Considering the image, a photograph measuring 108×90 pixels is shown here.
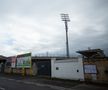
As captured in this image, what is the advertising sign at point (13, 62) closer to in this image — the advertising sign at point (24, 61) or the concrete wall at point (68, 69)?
the advertising sign at point (24, 61)

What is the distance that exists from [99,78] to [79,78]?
283cm

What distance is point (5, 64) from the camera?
40094 mm

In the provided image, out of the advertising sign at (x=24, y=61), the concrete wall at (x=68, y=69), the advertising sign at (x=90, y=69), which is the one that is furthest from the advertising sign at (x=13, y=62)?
the advertising sign at (x=90, y=69)

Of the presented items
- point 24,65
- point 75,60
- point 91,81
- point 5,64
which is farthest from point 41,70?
point 5,64

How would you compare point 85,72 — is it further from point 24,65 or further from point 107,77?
point 24,65

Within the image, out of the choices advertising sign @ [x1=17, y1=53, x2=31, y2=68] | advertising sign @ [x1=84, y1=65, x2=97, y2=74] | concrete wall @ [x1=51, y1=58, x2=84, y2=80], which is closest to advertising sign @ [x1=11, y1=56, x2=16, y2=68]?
advertising sign @ [x1=17, y1=53, x2=31, y2=68]

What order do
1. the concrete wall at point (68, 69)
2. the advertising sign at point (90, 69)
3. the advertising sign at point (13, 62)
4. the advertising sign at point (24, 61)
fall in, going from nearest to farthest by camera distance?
the advertising sign at point (90, 69) < the concrete wall at point (68, 69) < the advertising sign at point (24, 61) < the advertising sign at point (13, 62)

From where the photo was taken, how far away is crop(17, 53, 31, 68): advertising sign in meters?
30.2

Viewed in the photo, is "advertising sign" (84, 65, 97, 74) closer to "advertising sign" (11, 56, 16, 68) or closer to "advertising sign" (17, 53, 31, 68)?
"advertising sign" (17, 53, 31, 68)

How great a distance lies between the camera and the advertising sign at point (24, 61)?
30.2 m

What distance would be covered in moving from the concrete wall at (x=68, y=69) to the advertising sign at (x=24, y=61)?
7.00m

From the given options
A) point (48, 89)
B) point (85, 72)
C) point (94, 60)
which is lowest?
point (48, 89)

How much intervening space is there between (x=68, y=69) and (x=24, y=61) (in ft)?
40.7

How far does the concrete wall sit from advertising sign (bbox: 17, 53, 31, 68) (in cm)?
700
